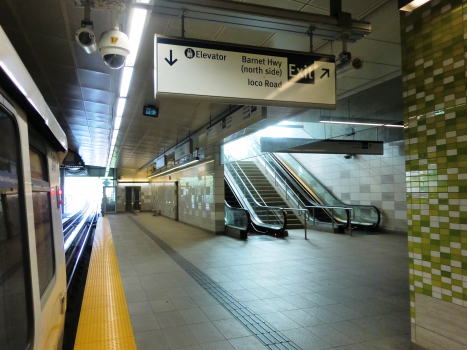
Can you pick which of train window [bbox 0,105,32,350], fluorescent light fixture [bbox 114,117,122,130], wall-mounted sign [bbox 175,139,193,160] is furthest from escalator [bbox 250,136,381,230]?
train window [bbox 0,105,32,350]

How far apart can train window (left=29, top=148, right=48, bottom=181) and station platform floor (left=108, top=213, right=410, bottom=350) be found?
1874 millimetres

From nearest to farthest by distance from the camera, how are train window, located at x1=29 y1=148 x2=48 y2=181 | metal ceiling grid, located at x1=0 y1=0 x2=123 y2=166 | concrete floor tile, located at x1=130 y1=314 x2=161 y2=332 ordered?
train window, located at x1=29 y1=148 x2=48 y2=181, metal ceiling grid, located at x1=0 y1=0 x2=123 y2=166, concrete floor tile, located at x1=130 y1=314 x2=161 y2=332

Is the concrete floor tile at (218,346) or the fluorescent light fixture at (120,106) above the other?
the fluorescent light fixture at (120,106)

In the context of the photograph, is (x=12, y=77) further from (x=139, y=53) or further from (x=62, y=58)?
(x=62, y=58)

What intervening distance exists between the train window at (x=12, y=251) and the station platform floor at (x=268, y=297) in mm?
2071

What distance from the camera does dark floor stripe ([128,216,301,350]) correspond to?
300 centimetres

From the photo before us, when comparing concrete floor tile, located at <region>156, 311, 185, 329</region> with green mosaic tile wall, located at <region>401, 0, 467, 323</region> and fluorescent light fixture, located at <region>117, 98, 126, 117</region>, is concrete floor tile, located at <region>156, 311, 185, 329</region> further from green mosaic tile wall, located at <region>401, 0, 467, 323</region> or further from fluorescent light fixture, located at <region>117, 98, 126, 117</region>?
fluorescent light fixture, located at <region>117, 98, 126, 117</region>

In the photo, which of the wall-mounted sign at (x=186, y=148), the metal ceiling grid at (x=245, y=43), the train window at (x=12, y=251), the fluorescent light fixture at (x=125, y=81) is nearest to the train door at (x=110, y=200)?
the wall-mounted sign at (x=186, y=148)

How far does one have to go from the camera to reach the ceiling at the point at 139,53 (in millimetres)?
3164

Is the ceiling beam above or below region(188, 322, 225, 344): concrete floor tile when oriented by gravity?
above

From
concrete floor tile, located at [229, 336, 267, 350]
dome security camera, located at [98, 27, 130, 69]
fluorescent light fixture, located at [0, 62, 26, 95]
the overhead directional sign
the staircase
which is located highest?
dome security camera, located at [98, 27, 130, 69]

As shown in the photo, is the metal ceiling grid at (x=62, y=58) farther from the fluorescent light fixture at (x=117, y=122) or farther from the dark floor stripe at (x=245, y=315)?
the dark floor stripe at (x=245, y=315)

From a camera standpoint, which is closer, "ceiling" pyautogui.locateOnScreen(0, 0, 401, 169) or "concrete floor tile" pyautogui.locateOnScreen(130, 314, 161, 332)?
"ceiling" pyautogui.locateOnScreen(0, 0, 401, 169)

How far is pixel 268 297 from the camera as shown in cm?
424
